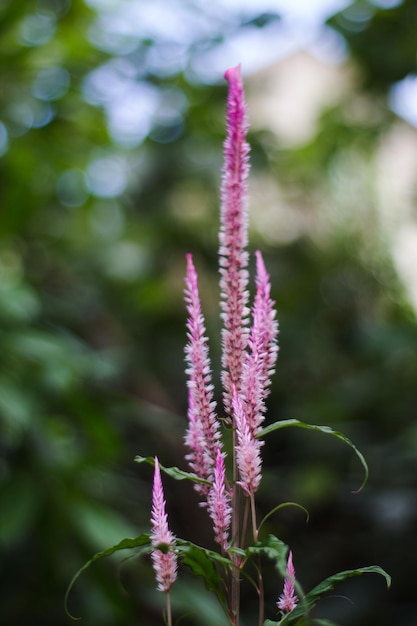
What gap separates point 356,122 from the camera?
8.43 ft

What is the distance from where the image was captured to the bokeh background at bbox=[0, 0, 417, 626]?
5.51 ft

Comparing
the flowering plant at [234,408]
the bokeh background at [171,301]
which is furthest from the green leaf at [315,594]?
the bokeh background at [171,301]

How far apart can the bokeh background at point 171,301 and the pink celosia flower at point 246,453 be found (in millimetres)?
1039

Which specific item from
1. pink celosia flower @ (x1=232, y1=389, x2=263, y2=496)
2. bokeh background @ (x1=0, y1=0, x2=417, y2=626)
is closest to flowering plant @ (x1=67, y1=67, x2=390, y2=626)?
pink celosia flower @ (x1=232, y1=389, x2=263, y2=496)

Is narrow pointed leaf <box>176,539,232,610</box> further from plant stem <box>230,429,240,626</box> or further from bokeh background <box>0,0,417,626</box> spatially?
bokeh background <box>0,0,417,626</box>

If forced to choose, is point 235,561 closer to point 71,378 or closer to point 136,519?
point 71,378

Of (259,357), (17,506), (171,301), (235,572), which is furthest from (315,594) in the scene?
(171,301)

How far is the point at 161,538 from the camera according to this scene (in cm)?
47

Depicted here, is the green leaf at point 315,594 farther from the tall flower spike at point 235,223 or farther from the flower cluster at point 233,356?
the tall flower spike at point 235,223

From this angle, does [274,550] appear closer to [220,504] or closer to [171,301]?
[220,504]

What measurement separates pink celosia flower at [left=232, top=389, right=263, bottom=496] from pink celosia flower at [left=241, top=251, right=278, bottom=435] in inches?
0.5

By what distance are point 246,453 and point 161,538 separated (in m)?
0.08

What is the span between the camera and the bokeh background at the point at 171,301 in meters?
1.68

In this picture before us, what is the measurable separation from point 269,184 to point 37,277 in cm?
108
